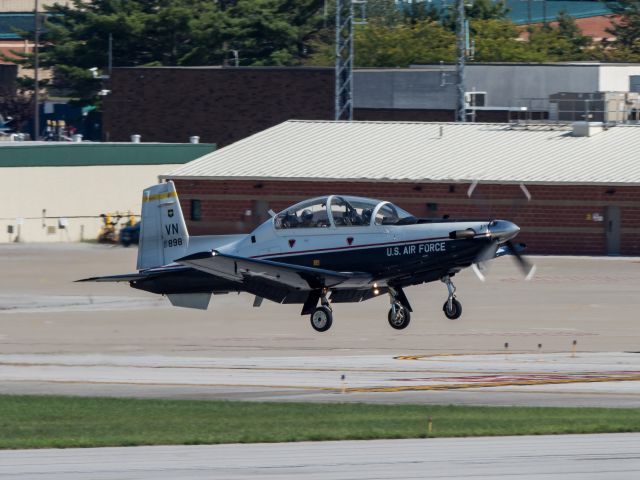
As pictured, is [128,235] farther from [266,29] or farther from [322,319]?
[266,29]

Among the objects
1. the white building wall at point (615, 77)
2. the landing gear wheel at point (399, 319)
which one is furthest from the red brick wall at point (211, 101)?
the landing gear wheel at point (399, 319)

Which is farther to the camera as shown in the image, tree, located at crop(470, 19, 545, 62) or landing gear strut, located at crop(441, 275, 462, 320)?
tree, located at crop(470, 19, 545, 62)

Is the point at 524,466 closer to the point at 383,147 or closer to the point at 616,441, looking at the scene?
the point at 616,441

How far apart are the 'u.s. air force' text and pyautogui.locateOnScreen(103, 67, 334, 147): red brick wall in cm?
4598

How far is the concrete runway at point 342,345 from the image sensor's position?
2367 cm

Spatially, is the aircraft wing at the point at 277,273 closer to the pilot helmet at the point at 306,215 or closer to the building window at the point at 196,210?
the pilot helmet at the point at 306,215

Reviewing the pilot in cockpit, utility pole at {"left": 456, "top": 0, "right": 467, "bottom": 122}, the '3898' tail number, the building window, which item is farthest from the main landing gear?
utility pole at {"left": 456, "top": 0, "right": 467, "bottom": 122}

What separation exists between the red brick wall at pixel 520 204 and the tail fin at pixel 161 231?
73.7 feet

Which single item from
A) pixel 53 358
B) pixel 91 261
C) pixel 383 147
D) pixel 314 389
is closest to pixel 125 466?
pixel 314 389

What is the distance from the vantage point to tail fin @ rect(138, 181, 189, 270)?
29328 mm

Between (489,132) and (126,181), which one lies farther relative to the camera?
(126,181)

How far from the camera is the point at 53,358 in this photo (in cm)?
2831

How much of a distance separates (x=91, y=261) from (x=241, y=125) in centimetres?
2474

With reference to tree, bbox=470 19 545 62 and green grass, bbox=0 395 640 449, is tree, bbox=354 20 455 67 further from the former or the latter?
green grass, bbox=0 395 640 449
